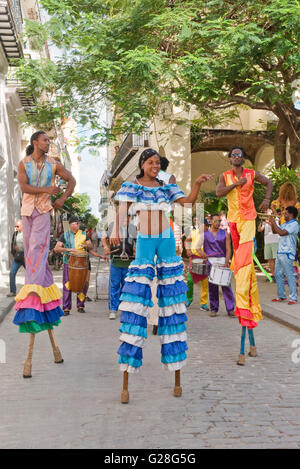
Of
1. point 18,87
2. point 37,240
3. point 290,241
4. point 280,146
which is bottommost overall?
point 290,241

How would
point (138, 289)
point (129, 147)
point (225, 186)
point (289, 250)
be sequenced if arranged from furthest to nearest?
point (129, 147) → point (289, 250) → point (225, 186) → point (138, 289)

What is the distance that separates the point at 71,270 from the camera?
31.3 ft

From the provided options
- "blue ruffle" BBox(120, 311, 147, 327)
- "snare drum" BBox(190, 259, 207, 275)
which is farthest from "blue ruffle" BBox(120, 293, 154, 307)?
"snare drum" BBox(190, 259, 207, 275)

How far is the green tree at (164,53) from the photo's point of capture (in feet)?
35.6

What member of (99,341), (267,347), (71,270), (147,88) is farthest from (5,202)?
(267,347)

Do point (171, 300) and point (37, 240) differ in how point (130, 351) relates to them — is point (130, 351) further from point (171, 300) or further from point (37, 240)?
point (37, 240)

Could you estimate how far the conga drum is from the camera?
945 centimetres

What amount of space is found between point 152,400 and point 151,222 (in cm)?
148

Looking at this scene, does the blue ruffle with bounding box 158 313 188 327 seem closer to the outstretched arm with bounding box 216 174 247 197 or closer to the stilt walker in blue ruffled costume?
the stilt walker in blue ruffled costume

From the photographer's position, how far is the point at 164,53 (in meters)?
11.8

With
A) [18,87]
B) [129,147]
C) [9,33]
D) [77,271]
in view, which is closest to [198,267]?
[77,271]

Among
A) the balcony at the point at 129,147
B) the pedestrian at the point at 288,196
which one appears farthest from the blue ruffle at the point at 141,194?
the balcony at the point at 129,147

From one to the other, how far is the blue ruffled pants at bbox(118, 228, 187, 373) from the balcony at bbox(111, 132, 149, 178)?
57.9ft
